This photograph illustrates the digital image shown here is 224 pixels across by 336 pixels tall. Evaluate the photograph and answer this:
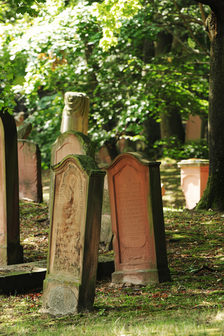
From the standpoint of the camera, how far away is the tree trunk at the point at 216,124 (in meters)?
10.7

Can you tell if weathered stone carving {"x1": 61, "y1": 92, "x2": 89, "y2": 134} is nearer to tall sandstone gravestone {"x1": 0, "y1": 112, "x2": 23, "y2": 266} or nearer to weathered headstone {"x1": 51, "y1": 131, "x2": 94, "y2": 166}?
weathered headstone {"x1": 51, "y1": 131, "x2": 94, "y2": 166}

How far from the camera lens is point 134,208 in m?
6.63

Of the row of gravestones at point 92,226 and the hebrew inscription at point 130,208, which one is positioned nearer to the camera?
the row of gravestones at point 92,226

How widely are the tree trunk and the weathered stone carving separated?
9.11ft

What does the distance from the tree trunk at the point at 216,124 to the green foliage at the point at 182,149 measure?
22.7 ft

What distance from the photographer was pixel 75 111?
34.8 feet

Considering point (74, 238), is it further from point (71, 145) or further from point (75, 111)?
point (75, 111)

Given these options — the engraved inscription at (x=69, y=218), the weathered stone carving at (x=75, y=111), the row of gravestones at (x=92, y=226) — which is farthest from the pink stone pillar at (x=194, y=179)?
the engraved inscription at (x=69, y=218)

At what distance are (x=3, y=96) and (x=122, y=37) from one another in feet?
26.5

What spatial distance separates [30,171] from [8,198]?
5667 millimetres

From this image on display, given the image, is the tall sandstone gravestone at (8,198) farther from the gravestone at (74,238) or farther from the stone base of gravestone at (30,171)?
the stone base of gravestone at (30,171)

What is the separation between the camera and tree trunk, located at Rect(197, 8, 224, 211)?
1071 cm

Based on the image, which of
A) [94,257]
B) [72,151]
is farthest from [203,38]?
[94,257]

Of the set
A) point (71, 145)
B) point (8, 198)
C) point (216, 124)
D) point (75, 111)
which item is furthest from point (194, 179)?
point (8, 198)
